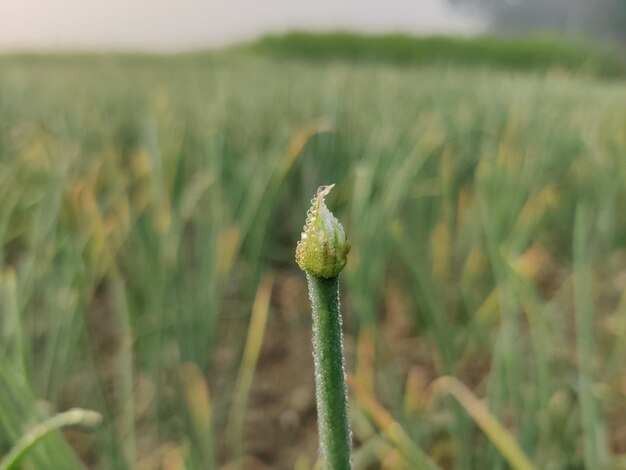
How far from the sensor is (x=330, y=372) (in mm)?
155

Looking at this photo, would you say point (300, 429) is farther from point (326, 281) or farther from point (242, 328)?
point (326, 281)

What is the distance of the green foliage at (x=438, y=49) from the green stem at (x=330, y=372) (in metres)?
6.14

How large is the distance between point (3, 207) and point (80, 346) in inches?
9.4

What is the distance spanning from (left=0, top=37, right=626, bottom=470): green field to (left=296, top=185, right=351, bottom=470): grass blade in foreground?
0.73 feet

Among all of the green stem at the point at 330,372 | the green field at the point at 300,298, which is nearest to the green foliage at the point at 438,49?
the green field at the point at 300,298

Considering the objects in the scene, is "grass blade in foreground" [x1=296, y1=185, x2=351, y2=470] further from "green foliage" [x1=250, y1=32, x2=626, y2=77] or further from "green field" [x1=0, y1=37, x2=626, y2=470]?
"green foliage" [x1=250, y1=32, x2=626, y2=77]

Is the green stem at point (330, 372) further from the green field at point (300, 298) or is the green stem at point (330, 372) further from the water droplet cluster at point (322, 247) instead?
the green field at point (300, 298)

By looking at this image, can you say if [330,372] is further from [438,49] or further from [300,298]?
[438,49]

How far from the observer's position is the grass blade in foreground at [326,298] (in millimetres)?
147

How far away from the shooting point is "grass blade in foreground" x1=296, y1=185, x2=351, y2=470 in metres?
0.15

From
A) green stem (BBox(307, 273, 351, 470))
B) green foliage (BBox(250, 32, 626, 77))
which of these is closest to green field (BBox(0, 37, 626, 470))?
green stem (BBox(307, 273, 351, 470))

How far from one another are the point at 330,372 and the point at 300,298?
2.24ft

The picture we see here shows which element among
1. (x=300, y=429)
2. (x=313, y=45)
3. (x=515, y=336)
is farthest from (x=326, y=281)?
(x=313, y=45)

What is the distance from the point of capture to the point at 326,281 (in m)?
0.15
